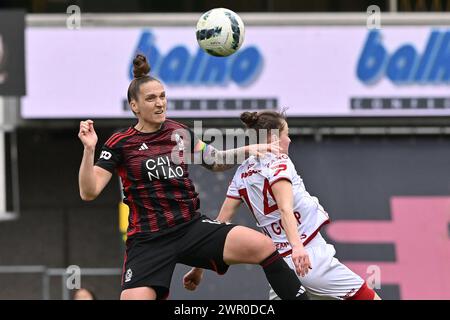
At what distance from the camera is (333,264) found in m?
8.30

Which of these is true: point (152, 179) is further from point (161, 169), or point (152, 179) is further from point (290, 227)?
point (290, 227)

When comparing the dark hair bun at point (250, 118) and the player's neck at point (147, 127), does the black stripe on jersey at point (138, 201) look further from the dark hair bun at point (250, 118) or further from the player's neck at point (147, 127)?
the dark hair bun at point (250, 118)

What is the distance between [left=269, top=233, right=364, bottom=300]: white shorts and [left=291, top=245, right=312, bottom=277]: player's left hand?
0.69 metres

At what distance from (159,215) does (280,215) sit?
2.88 ft

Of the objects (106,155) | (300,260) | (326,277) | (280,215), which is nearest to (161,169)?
(106,155)

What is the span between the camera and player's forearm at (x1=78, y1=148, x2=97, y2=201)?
294 inches

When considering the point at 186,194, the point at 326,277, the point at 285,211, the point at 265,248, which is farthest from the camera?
the point at 326,277

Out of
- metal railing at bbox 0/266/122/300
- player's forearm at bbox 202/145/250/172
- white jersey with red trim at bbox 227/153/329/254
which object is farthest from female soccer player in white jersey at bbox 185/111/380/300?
metal railing at bbox 0/266/122/300

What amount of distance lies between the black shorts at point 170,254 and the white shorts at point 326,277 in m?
0.78

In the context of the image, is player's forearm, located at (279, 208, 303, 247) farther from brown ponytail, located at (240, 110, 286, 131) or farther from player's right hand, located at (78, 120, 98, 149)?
player's right hand, located at (78, 120, 98, 149)

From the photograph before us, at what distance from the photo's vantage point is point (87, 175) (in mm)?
7539

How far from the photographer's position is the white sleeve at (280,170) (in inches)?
313

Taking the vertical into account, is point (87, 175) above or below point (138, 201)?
above
